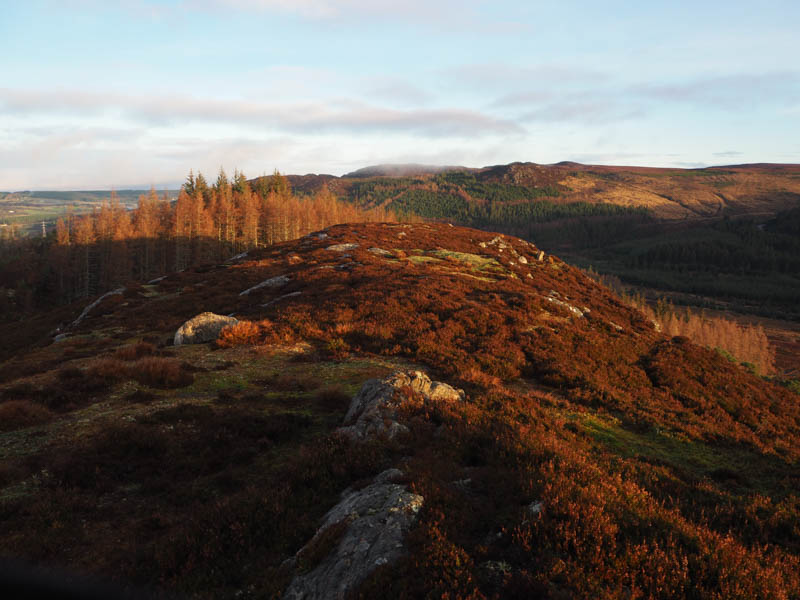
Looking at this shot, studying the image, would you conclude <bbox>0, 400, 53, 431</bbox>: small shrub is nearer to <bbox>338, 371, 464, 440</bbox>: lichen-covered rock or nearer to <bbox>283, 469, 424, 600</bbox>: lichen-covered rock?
<bbox>338, 371, 464, 440</bbox>: lichen-covered rock

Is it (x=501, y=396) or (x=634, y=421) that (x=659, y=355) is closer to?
(x=634, y=421)

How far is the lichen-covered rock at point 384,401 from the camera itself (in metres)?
8.48

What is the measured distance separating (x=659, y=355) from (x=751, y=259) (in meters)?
239

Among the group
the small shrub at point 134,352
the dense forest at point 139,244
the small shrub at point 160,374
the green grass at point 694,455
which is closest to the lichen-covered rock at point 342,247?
the small shrub at point 134,352

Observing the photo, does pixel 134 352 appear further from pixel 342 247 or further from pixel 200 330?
pixel 342 247

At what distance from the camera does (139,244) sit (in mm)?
77312

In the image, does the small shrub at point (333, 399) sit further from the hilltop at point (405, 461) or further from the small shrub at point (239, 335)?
the small shrub at point (239, 335)

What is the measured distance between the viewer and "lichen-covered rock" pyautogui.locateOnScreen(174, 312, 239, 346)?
17766mm

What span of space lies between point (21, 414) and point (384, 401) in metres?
9.55

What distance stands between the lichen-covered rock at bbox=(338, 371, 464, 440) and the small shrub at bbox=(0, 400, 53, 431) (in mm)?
8117

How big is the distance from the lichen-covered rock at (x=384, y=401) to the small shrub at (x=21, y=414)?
8.12 m

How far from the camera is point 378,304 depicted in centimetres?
2077

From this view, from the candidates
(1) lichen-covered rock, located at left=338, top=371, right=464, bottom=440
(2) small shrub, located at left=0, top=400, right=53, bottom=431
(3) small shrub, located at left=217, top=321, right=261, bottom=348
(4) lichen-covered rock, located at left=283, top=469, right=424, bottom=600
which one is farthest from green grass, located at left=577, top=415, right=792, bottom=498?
(2) small shrub, located at left=0, top=400, right=53, bottom=431

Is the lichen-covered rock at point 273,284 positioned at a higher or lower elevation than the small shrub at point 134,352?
higher
